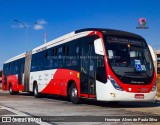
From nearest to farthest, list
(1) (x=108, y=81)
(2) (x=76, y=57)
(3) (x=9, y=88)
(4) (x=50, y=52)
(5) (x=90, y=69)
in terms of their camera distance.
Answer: (1) (x=108, y=81) → (5) (x=90, y=69) → (2) (x=76, y=57) → (4) (x=50, y=52) → (3) (x=9, y=88)

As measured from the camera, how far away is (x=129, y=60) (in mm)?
14812

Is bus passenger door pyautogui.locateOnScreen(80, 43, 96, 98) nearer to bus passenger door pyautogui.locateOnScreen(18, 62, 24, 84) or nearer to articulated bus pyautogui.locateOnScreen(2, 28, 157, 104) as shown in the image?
articulated bus pyautogui.locateOnScreen(2, 28, 157, 104)

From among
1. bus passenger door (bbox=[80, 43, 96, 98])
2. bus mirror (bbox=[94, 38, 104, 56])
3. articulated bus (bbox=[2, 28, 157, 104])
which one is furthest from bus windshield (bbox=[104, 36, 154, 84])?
bus passenger door (bbox=[80, 43, 96, 98])

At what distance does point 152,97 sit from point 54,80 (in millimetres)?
6775

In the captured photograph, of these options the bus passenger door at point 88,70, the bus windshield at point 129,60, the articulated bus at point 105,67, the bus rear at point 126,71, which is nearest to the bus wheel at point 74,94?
the articulated bus at point 105,67

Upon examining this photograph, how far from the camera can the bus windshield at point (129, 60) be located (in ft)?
47.5

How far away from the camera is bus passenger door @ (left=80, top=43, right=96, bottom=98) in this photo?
1519 cm

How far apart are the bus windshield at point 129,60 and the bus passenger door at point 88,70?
0.91 meters

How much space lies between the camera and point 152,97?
1498cm

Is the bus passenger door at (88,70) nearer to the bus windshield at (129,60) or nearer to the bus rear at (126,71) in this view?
the bus rear at (126,71)

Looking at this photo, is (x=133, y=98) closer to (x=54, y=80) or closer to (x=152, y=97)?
(x=152, y=97)

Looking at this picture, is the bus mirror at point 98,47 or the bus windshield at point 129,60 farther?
the bus mirror at point 98,47

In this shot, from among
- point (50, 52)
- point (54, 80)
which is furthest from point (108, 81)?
point (50, 52)

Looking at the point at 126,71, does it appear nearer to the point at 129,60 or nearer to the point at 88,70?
the point at 129,60
